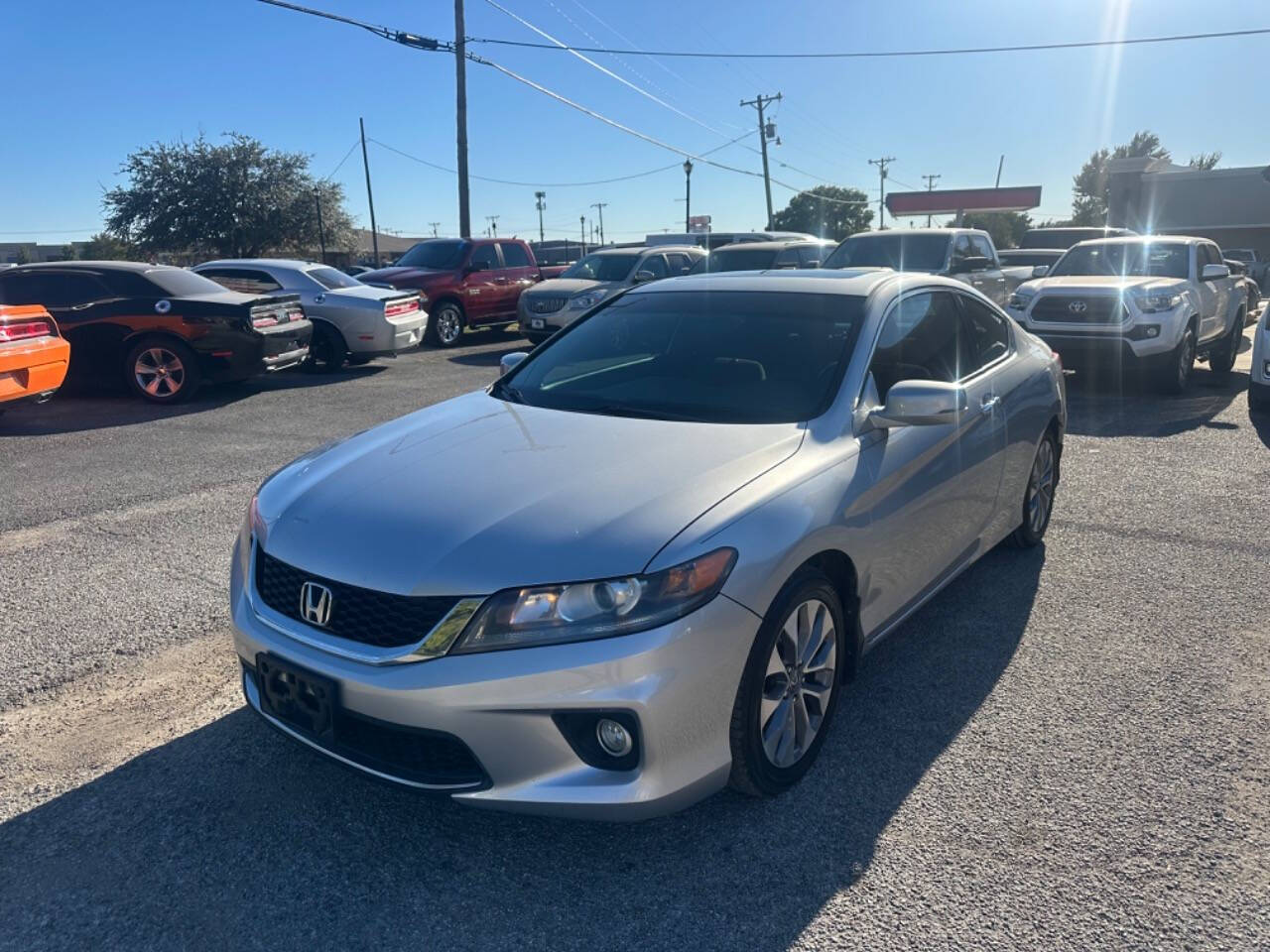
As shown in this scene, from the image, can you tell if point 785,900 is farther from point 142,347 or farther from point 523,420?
point 142,347

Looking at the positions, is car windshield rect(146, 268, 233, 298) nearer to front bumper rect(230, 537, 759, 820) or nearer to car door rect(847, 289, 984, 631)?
car door rect(847, 289, 984, 631)

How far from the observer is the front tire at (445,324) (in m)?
16.2

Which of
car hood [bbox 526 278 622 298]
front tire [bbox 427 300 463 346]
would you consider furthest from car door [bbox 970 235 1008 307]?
front tire [bbox 427 300 463 346]

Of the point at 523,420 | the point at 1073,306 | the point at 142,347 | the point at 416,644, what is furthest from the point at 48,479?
the point at 1073,306

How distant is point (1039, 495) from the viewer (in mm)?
5199

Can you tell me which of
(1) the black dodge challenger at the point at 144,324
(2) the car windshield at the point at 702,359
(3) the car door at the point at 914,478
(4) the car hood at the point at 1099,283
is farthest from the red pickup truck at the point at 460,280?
(3) the car door at the point at 914,478

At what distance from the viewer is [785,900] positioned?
2.50 metres

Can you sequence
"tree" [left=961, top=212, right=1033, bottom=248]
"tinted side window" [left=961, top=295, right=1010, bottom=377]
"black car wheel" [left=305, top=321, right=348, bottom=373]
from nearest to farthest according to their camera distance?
"tinted side window" [left=961, top=295, right=1010, bottom=377], "black car wheel" [left=305, top=321, right=348, bottom=373], "tree" [left=961, top=212, right=1033, bottom=248]

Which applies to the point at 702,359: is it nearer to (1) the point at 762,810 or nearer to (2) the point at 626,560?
(2) the point at 626,560

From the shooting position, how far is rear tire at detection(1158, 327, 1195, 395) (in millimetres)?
10297

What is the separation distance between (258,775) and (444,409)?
159cm

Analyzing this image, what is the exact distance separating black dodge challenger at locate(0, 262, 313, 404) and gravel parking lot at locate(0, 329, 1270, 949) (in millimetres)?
5616

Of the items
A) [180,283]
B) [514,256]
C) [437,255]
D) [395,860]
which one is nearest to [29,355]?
[180,283]

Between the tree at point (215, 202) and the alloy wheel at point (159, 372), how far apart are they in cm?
3529
